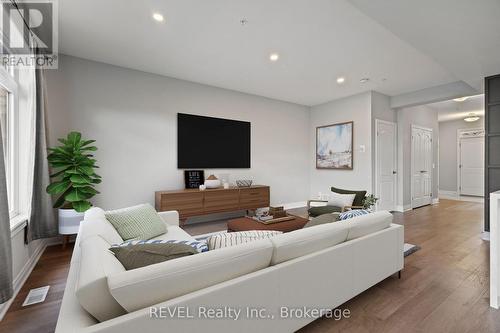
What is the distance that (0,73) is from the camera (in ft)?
7.60

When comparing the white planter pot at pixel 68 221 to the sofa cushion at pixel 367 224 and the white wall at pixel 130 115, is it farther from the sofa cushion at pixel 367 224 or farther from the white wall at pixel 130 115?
the sofa cushion at pixel 367 224

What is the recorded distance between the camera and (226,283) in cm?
120

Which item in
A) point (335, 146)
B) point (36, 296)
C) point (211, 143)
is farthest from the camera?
point (335, 146)

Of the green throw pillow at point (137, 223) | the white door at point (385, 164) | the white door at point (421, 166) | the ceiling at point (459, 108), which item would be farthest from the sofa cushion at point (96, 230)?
the ceiling at point (459, 108)

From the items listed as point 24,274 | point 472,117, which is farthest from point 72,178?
point 472,117

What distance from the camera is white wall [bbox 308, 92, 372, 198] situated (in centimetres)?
506

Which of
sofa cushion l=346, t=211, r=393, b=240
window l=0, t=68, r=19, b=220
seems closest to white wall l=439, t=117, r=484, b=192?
sofa cushion l=346, t=211, r=393, b=240

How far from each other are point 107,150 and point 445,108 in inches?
335

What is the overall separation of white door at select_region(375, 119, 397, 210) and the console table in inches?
102

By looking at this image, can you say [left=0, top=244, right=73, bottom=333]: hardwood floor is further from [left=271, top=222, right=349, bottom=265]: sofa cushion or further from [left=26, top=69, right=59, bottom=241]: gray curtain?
[left=271, top=222, right=349, bottom=265]: sofa cushion

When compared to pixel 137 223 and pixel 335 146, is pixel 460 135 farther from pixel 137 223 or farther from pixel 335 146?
pixel 137 223

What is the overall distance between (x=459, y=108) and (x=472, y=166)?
97.2 inches

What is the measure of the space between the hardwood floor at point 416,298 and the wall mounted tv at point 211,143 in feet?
7.59

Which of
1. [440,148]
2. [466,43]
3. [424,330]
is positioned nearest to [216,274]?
[424,330]
